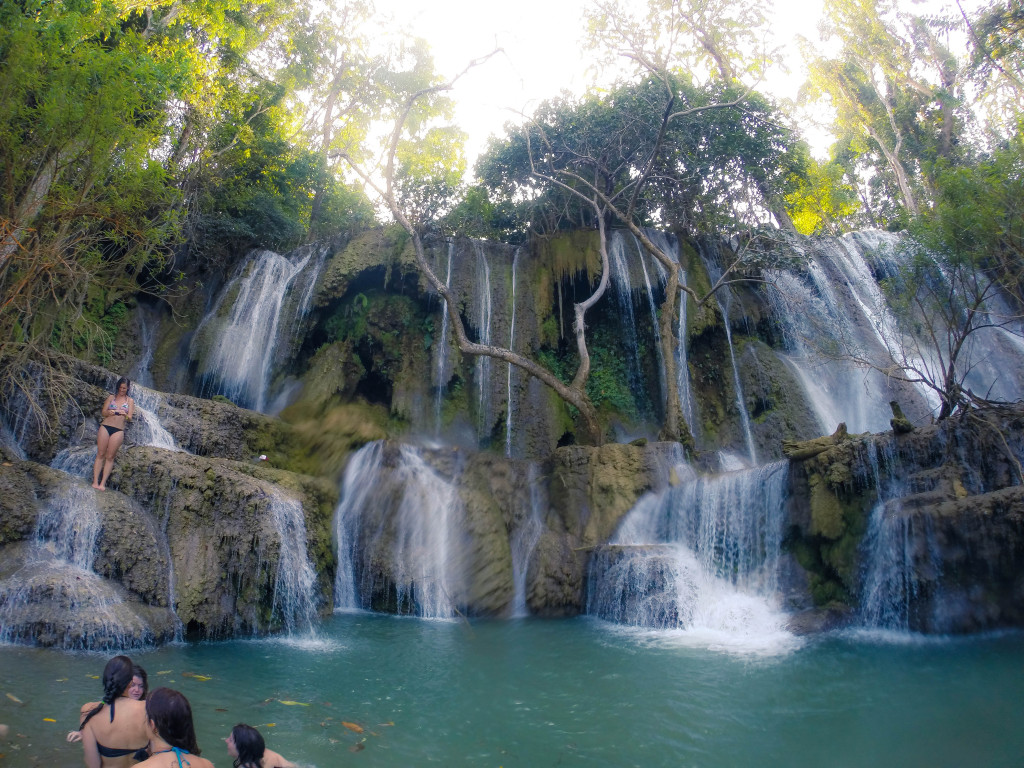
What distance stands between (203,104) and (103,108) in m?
8.09

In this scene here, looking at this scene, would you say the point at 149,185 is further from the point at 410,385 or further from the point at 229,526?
the point at 410,385

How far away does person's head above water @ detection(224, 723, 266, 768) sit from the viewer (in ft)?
10.5

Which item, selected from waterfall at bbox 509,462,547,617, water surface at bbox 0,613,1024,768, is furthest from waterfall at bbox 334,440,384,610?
waterfall at bbox 509,462,547,617

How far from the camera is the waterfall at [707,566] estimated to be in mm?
9078

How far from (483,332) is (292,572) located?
8300mm

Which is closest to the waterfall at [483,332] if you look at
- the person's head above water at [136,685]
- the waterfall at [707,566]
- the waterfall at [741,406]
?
the waterfall at [707,566]

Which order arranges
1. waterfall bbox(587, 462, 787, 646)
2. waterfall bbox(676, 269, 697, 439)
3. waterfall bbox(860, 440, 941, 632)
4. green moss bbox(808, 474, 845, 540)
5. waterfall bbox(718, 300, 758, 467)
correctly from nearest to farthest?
waterfall bbox(860, 440, 941, 632) < green moss bbox(808, 474, 845, 540) < waterfall bbox(587, 462, 787, 646) < waterfall bbox(718, 300, 758, 467) < waterfall bbox(676, 269, 697, 439)

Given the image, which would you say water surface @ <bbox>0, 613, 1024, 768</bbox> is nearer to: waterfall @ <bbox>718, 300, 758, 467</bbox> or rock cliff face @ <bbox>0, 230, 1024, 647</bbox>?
rock cliff face @ <bbox>0, 230, 1024, 647</bbox>

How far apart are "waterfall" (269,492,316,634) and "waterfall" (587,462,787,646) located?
433cm

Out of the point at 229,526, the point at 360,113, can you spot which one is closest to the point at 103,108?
the point at 229,526

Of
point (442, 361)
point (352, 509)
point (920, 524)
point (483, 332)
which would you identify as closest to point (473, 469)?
point (352, 509)

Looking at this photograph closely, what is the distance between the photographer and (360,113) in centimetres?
2588

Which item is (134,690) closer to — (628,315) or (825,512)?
(825,512)

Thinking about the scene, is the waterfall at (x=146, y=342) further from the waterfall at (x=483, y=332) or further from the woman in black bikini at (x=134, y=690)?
the woman in black bikini at (x=134, y=690)
